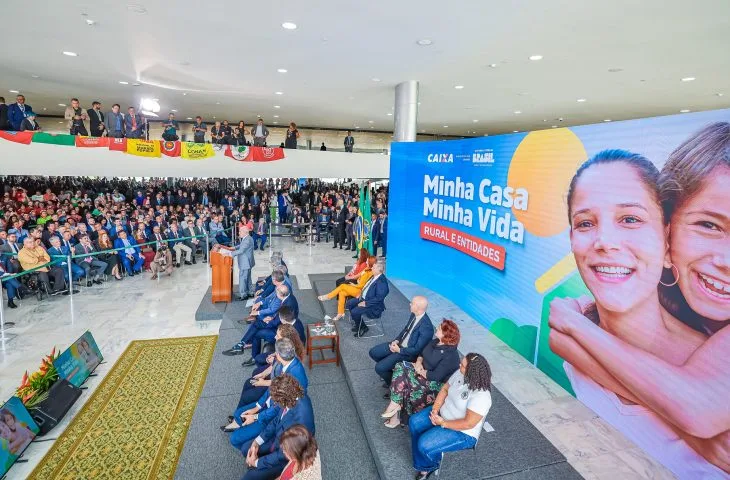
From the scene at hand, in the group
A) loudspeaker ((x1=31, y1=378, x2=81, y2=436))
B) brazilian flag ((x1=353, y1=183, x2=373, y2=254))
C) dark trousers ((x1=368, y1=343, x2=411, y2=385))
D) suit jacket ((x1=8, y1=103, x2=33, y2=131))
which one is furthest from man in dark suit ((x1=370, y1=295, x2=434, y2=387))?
suit jacket ((x1=8, y1=103, x2=33, y2=131))

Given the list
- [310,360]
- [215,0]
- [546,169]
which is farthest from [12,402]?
[546,169]

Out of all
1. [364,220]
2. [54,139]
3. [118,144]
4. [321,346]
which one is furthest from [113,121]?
[321,346]

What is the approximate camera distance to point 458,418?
301cm

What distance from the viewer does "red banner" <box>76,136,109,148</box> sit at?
10.6m

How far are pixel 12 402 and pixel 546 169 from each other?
572cm

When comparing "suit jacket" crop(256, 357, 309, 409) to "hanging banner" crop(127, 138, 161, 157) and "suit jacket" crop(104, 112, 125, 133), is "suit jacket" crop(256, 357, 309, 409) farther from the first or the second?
"suit jacket" crop(104, 112, 125, 133)

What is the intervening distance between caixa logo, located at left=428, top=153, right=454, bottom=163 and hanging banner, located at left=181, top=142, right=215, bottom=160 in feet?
24.6

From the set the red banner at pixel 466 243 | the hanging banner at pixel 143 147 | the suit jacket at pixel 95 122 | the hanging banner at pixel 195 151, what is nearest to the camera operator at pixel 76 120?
the suit jacket at pixel 95 122

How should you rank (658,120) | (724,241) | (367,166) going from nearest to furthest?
1. (724,241)
2. (658,120)
3. (367,166)

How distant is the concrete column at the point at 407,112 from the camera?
8.47m

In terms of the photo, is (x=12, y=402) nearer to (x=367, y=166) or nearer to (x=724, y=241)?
(x=724, y=241)

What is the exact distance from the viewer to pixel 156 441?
12.5ft

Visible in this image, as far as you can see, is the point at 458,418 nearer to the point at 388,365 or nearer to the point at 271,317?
the point at 388,365

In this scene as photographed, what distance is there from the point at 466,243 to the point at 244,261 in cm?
376
